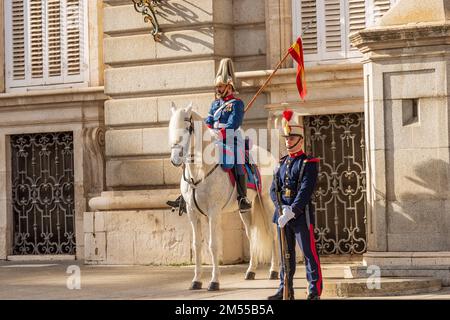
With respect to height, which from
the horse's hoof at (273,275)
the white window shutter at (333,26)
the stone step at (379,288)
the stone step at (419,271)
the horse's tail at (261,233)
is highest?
the white window shutter at (333,26)

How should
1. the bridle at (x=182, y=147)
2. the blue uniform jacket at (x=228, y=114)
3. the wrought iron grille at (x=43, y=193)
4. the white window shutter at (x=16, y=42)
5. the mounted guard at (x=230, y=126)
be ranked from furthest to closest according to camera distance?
1. the white window shutter at (x=16, y=42)
2. the wrought iron grille at (x=43, y=193)
3. the blue uniform jacket at (x=228, y=114)
4. the mounted guard at (x=230, y=126)
5. the bridle at (x=182, y=147)

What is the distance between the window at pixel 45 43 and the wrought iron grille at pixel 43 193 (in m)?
1.05

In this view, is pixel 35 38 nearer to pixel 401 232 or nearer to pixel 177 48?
pixel 177 48

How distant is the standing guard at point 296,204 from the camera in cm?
Result: 1253

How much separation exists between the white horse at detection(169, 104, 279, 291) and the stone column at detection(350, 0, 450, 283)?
200 cm

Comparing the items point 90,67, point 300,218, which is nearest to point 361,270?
point 300,218

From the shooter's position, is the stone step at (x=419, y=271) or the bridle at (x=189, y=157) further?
the bridle at (x=189, y=157)

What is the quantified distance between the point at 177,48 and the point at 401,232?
251 inches

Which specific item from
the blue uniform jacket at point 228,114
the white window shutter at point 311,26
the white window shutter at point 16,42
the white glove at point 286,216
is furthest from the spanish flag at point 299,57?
the white window shutter at point 16,42

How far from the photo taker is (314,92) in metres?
18.4

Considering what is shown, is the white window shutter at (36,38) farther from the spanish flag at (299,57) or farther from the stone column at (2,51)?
the spanish flag at (299,57)

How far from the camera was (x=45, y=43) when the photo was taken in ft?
70.9

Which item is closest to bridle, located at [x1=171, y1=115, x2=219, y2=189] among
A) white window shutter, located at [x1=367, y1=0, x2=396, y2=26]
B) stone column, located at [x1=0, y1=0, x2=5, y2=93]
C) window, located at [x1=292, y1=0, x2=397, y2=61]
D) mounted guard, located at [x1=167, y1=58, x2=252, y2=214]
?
mounted guard, located at [x1=167, y1=58, x2=252, y2=214]

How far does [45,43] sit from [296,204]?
10216mm
